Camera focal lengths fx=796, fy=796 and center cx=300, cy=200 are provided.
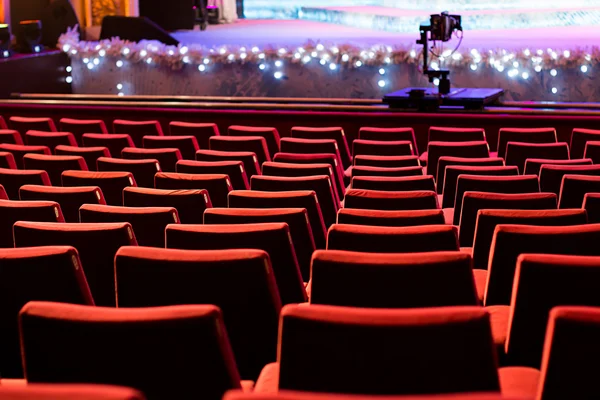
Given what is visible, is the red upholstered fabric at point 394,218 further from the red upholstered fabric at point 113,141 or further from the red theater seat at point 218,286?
the red upholstered fabric at point 113,141

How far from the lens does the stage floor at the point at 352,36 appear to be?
380 inches

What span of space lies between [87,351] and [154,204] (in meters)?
1.82

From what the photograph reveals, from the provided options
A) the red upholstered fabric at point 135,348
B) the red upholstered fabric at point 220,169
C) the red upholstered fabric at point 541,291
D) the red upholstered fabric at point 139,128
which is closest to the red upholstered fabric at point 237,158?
the red upholstered fabric at point 220,169

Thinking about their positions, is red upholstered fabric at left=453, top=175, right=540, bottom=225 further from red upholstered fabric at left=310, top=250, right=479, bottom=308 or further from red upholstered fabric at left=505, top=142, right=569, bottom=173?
red upholstered fabric at left=310, top=250, right=479, bottom=308

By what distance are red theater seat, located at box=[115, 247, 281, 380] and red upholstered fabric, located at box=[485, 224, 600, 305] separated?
0.70 m

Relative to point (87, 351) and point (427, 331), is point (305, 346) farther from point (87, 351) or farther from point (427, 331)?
point (87, 351)

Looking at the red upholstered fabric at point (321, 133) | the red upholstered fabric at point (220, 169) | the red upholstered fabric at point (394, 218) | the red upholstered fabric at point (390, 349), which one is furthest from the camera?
the red upholstered fabric at point (321, 133)

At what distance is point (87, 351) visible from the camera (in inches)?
55.4

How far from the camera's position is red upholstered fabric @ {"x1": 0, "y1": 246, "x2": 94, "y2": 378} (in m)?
1.95

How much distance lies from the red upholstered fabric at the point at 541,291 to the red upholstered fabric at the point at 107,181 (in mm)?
2217

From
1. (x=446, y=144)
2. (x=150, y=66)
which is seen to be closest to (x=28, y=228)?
(x=446, y=144)

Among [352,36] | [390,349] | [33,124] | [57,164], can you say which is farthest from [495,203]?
[352,36]

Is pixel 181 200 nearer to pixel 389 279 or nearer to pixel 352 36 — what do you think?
pixel 389 279

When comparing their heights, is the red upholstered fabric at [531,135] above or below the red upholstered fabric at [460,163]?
above
